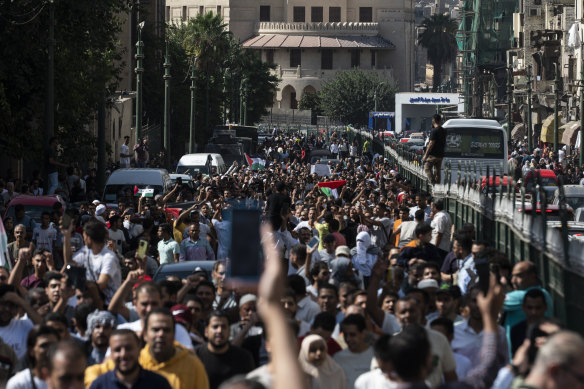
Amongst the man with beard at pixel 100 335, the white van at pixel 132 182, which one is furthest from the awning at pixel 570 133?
the man with beard at pixel 100 335

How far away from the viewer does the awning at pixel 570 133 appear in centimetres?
6600

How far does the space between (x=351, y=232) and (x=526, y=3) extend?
79793 mm

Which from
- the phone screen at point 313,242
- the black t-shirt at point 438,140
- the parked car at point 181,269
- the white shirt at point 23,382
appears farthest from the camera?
the black t-shirt at point 438,140

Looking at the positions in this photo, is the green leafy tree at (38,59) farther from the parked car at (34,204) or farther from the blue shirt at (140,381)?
the blue shirt at (140,381)

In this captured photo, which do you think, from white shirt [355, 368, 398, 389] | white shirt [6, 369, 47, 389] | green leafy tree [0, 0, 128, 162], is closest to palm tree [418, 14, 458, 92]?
green leafy tree [0, 0, 128, 162]

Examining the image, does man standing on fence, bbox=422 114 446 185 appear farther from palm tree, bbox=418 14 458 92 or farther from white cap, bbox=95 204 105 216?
palm tree, bbox=418 14 458 92

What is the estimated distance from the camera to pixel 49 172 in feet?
86.4

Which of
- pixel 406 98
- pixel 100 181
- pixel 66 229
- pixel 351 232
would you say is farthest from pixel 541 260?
pixel 406 98

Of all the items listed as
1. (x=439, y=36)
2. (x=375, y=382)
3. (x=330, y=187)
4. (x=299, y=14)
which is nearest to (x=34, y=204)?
(x=330, y=187)

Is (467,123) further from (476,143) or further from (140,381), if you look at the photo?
(140,381)

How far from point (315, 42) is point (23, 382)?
14997cm

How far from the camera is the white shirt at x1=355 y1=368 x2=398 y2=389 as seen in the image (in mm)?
7418

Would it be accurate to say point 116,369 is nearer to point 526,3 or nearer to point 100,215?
point 100,215

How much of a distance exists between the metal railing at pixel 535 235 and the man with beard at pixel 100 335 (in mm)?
3445
